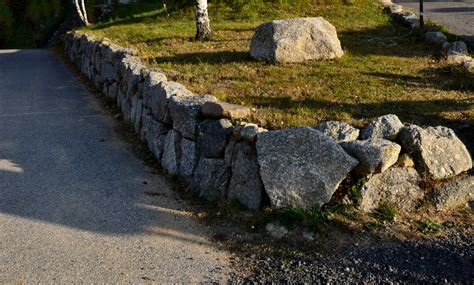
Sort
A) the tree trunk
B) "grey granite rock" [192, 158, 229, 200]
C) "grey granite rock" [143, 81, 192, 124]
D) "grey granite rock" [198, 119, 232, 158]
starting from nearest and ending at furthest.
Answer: "grey granite rock" [192, 158, 229, 200]
"grey granite rock" [198, 119, 232, 158]
"grey granite rock" [143, 81, 192, 124]
the tree trunk

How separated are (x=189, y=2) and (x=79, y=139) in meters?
12.7

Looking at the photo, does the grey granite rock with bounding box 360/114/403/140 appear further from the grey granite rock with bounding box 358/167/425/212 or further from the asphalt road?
the asphalt road

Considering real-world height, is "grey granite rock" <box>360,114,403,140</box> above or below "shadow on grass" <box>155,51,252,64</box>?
below

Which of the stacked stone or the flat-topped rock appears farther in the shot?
the flat-topped rock

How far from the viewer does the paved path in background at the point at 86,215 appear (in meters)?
4.86

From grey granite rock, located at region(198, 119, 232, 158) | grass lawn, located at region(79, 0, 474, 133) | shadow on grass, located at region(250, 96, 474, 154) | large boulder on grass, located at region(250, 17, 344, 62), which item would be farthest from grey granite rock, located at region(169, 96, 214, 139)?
large boulder on grass, located at region(250, 17, 344, 62)

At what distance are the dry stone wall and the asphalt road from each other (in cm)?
794

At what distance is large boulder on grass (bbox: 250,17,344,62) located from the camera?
10305mm

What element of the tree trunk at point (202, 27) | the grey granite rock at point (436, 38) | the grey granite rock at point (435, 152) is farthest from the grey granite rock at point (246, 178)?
the tree trunk at point (202, 27)

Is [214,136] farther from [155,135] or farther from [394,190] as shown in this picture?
[394,190]

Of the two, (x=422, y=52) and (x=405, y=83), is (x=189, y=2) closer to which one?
(x=422, y=52)

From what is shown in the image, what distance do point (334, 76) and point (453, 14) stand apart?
1023 centimetres

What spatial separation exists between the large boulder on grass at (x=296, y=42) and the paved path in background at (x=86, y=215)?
11.0 feet

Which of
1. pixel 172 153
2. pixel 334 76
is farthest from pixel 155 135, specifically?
pixel 334 76
